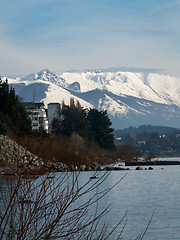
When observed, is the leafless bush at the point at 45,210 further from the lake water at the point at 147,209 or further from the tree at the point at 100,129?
the tree at the point at 100,129

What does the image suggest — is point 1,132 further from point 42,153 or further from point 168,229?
point 42,153

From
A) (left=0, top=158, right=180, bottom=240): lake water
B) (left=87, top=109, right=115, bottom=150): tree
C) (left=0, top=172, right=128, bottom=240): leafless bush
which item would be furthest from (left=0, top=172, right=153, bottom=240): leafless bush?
(left=87, top=109, right=115, bottom=150): tree

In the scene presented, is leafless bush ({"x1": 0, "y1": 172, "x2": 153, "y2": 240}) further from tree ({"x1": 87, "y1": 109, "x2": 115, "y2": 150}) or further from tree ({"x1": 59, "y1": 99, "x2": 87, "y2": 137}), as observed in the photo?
tree ({"x1": 87, "y1": 109, "x2": 115, "y2": 150})

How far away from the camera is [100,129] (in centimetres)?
11494

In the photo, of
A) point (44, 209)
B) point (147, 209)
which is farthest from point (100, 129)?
point (44, 209)

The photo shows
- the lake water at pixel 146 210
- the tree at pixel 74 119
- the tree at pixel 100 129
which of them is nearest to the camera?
the lake water at pixel 146 210

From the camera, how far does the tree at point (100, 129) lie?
114500 millimetres

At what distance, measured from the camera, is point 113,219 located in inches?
936

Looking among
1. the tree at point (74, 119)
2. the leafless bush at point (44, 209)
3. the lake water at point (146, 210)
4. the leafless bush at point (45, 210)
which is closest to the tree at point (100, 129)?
the tree at point (74, 119)

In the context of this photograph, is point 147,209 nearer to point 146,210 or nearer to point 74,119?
point 146,210

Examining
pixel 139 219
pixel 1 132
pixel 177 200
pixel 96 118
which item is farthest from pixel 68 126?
pixel 139 219

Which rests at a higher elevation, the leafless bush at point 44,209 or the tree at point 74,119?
the tree at point 74,119

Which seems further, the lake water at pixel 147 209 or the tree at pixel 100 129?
the tree at pixel 100 129

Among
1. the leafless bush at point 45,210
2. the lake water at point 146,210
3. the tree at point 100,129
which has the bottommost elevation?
the lake water at point 146,210
